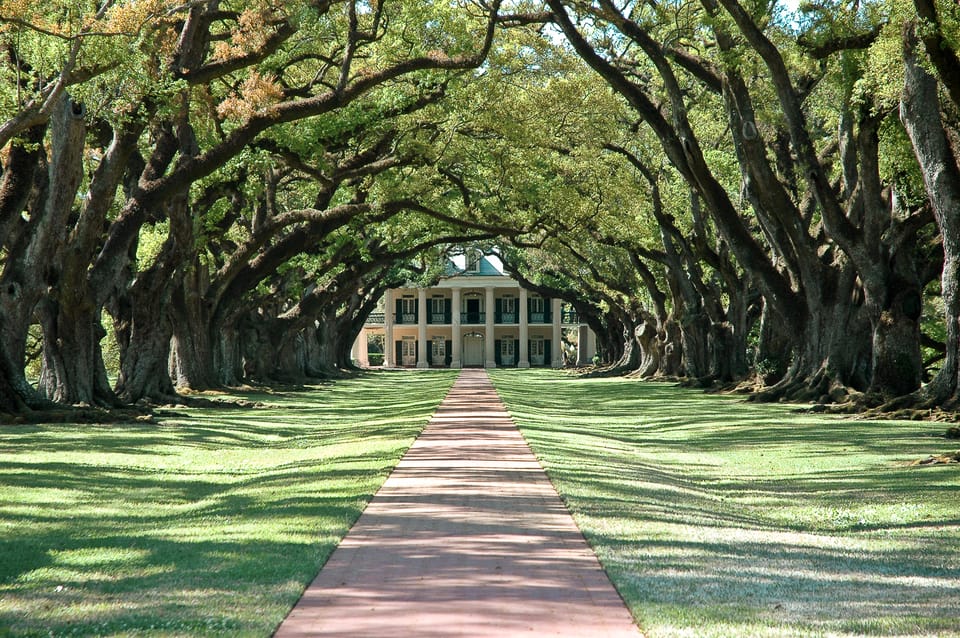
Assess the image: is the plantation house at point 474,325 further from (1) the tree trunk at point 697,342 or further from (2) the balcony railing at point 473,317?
(1) the tree trunk at point 697,342

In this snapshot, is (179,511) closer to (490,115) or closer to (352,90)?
(352,90)

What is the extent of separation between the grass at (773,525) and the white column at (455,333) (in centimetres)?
7329

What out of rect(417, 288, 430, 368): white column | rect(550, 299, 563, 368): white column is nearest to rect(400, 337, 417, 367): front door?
rect(417, 288, 430, 368): white column

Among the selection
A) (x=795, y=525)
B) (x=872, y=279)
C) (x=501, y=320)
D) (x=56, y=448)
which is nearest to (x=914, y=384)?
(x=872, y=279)

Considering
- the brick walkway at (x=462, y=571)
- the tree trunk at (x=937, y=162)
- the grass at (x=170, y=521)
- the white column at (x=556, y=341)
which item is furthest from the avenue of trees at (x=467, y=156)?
the white column at (x=556, y=341)

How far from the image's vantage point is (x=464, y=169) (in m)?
29.7

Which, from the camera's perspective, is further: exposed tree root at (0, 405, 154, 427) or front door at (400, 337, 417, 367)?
front door at (400, 337, 417, 367)

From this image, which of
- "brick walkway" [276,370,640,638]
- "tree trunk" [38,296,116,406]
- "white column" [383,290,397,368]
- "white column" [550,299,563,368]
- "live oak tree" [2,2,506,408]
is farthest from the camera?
"white column" [550,299,563,368]

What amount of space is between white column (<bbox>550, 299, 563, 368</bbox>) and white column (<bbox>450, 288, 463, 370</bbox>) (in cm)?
781

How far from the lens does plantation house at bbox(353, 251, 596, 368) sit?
9381cm

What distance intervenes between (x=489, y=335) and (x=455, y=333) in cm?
284

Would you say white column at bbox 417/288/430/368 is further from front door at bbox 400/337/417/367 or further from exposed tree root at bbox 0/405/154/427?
exposed tree root at bbox 0/405/154/427

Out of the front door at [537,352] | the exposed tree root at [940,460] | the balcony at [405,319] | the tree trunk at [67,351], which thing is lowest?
the exposed tree root at [940,460]

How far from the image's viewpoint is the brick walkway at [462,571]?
559cm
